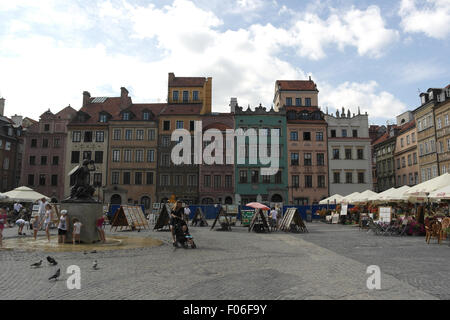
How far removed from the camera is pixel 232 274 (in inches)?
343

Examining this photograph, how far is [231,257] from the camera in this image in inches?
457

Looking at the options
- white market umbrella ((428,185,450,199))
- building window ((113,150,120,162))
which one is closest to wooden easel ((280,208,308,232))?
white market umbrella ((428,185,450,199))

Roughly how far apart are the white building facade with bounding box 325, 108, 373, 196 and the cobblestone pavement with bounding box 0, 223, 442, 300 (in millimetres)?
39762

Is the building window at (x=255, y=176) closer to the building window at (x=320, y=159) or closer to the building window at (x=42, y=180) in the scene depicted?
the building window at (x=320, y=159)

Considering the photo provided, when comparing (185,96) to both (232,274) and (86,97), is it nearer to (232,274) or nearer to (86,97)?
(86,97)

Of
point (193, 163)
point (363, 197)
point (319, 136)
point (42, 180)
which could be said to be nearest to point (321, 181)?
point (319, 136)

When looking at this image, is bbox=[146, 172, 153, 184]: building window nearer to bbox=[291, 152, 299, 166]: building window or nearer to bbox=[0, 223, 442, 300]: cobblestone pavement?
bbox=[291, 152, 299, 166]: building window

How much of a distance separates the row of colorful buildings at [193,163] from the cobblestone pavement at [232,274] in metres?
37.6

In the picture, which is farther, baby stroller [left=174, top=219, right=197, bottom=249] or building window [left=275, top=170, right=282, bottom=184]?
building window [left=275, top=170, right=282, bottom=184]

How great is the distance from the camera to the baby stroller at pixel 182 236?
13.8 metres

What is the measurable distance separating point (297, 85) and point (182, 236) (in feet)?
158

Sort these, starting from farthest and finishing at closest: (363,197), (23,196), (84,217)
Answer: (363,197) → (23,196) → (84,217)

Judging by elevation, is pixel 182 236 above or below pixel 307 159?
below

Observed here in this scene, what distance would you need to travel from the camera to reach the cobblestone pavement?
6.78 m
